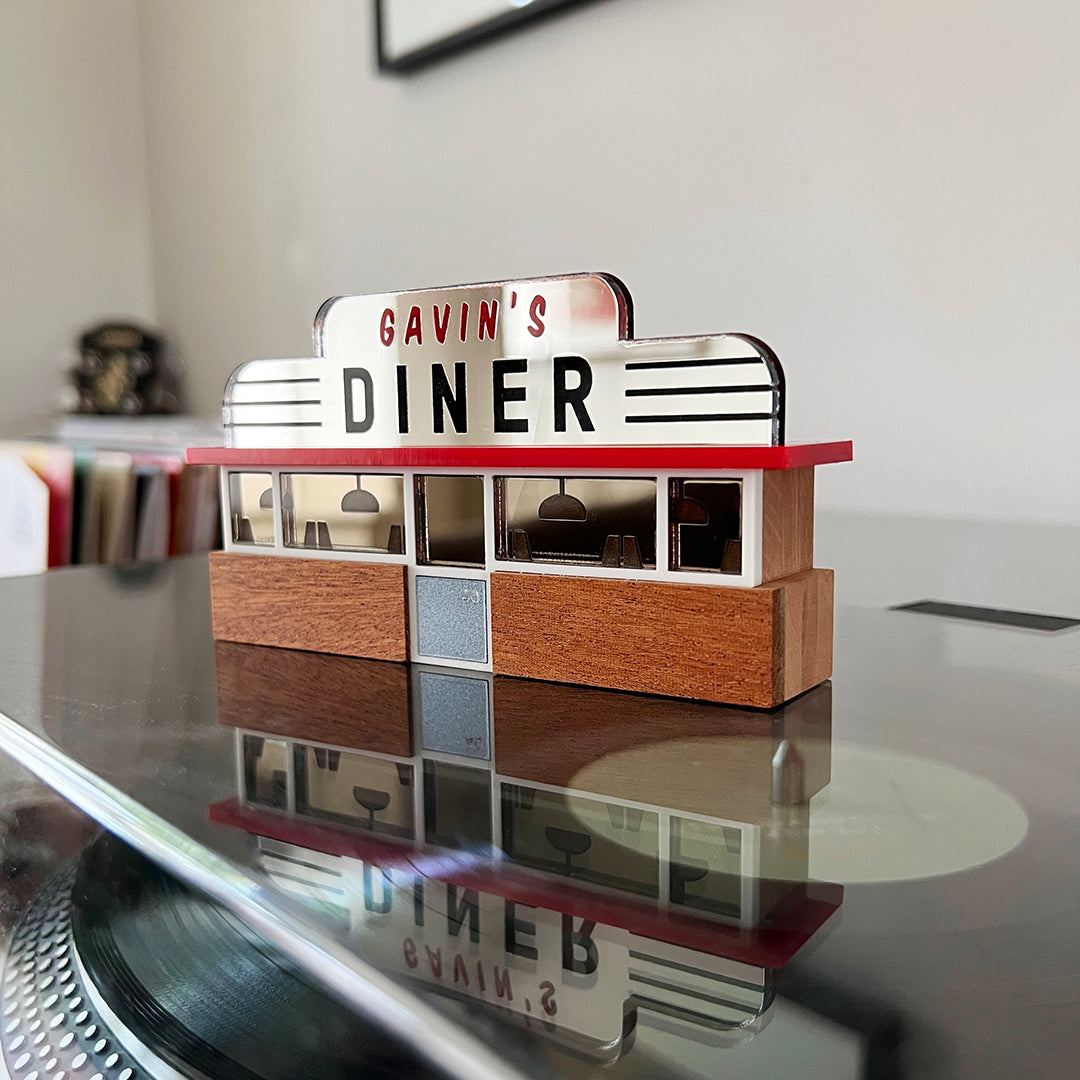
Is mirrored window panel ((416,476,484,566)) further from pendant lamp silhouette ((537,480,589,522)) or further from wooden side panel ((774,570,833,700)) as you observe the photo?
wooden side panel ((774,570,833,700))

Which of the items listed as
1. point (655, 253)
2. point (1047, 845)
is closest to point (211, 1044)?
point (1047, 845)

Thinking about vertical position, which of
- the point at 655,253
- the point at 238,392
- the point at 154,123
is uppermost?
the point at 154,123

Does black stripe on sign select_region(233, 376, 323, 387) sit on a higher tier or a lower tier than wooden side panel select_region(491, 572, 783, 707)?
higher

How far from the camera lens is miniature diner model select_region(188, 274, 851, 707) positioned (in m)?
0.44

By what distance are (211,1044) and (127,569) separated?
73 centimetres

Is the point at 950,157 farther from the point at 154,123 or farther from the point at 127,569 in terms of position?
the point at 154,123

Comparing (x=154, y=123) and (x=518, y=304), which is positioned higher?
(x=154, y=123)

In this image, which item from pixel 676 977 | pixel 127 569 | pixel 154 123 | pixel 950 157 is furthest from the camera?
pixel 154 123

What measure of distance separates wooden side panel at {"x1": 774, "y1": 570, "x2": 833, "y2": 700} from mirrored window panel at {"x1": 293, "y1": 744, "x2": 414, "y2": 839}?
18 centimetres

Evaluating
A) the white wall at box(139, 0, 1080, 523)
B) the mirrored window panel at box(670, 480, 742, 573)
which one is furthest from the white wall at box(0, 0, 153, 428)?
the mirrored window panel at box(670, 480, 742, 573)

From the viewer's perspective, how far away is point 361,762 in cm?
36

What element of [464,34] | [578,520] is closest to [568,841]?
[578,520]

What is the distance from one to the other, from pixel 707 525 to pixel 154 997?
0.28 m

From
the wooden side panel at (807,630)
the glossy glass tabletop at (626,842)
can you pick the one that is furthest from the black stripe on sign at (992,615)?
the wooden side panel at (807,630)
